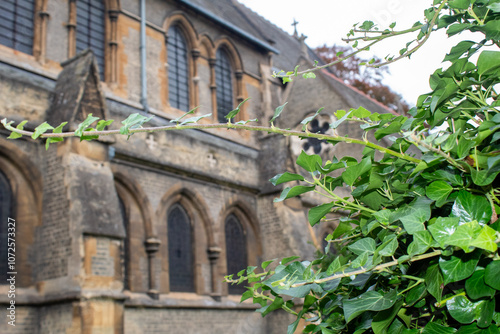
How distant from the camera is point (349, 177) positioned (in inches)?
68.9

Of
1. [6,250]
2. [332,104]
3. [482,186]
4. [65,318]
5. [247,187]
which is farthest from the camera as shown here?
[332,104]

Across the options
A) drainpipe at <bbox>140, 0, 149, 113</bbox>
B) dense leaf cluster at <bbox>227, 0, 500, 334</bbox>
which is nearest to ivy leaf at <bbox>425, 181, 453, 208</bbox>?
dense leaf cluster at <bbox>227, 0, 500, 334</bbox>

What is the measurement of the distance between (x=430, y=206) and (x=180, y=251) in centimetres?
1113

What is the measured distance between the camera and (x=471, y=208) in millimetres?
1500

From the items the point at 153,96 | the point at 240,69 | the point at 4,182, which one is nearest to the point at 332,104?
the point at 240,69

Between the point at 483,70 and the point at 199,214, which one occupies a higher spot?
the point at 199,214

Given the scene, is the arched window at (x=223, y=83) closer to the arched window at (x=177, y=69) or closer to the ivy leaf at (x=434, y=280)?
the arched window at (x=177, y=69)

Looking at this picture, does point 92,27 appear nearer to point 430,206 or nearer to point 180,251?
point 180,251

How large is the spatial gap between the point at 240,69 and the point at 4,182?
27.5 ft

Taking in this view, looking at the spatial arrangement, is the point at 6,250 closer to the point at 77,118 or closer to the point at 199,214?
the point at 77,118

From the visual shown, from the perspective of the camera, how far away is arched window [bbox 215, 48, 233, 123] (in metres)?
15.4

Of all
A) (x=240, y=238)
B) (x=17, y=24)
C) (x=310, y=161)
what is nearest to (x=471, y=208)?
(x=310, y=161)

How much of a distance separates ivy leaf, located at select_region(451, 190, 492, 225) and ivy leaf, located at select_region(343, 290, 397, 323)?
0.99ft

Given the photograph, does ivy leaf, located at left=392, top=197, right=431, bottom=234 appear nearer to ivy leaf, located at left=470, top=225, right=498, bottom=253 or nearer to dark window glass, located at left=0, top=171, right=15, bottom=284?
ivy leaf, located at left=470, top=225, right=498, bottom=253
